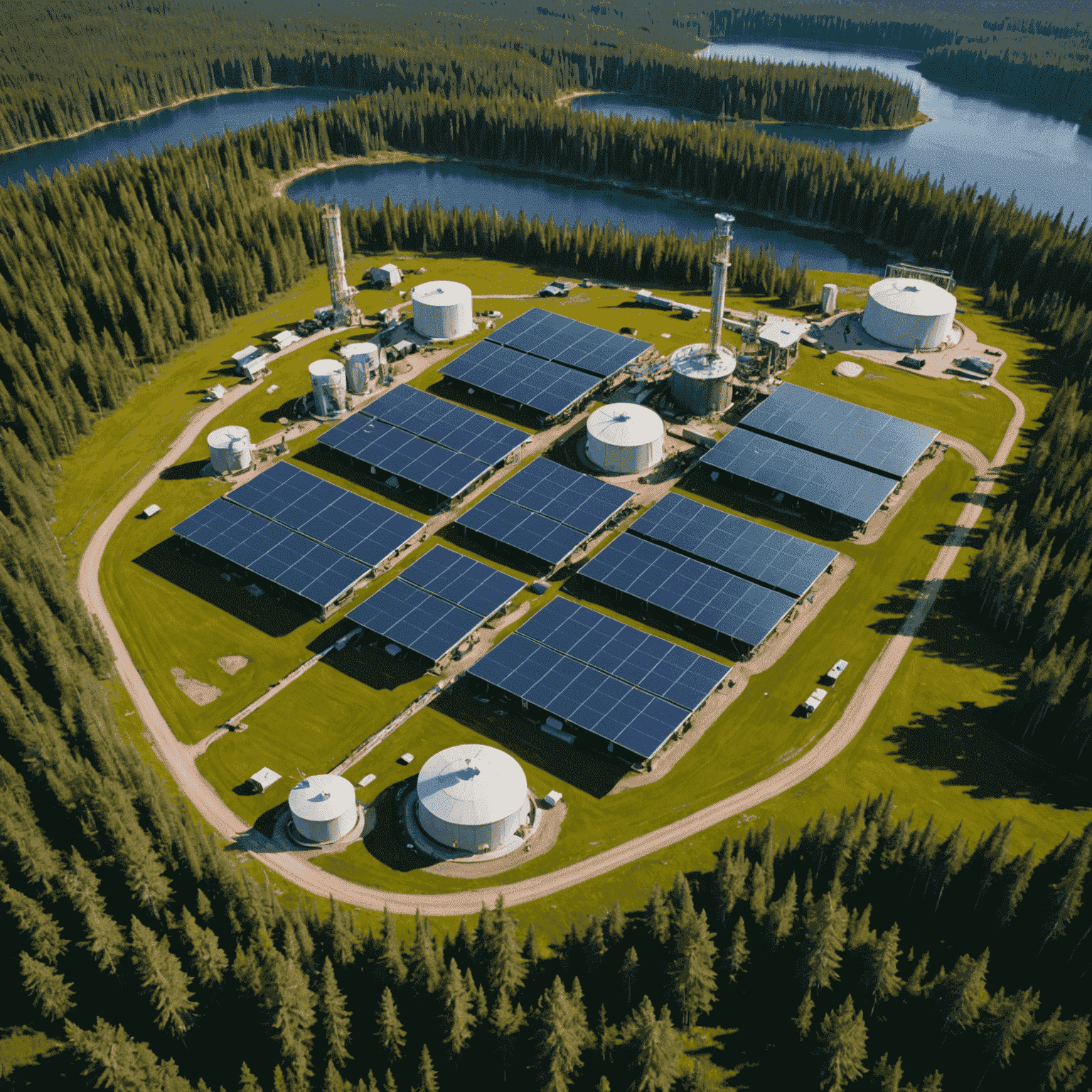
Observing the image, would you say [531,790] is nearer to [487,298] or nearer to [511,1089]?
[511,1089]

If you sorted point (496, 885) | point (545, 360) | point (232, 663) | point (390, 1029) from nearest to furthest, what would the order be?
point (390, 1029) < point (496, 885) < point (232, 663) < point (545, 360)

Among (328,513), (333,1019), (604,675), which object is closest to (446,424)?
(328,513)

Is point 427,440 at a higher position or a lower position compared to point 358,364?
lower

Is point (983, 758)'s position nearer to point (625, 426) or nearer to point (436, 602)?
point (436, 602)

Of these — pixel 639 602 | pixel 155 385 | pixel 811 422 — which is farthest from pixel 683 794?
pixel 155 385

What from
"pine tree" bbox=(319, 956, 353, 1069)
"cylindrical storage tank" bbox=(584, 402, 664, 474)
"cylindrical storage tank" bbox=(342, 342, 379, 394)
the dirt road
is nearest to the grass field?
the dirt road

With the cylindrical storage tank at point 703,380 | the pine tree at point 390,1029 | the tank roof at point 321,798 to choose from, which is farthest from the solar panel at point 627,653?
the cylindrical storage tank at point 703,380
